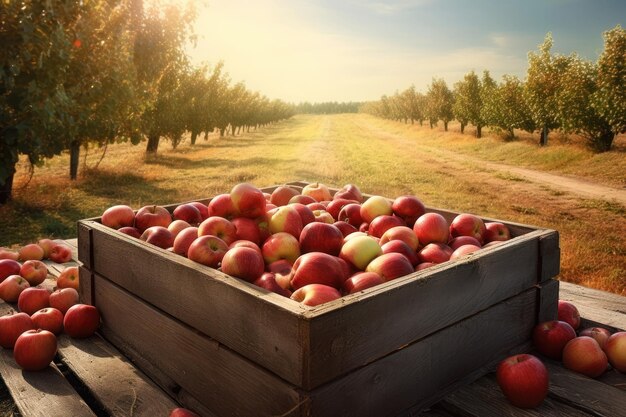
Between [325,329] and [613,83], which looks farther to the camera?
[613,83]

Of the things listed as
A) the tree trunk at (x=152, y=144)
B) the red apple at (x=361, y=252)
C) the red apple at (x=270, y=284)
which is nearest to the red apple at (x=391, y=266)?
the red apple at (x=361, y=252)

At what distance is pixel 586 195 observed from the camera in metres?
12.9

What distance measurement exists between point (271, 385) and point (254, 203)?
3.99ft

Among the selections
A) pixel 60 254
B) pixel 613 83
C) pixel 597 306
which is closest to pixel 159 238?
pixel 60 254

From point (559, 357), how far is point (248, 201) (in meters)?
1.64

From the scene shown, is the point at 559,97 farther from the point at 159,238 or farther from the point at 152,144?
the point at 159,238

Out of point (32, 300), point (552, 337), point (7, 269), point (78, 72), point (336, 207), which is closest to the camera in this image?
point (552, 337)

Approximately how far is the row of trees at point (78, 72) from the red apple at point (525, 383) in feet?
23.3

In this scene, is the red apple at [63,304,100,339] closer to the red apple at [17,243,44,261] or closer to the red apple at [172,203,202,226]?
the red apple at [172,203,202,226]

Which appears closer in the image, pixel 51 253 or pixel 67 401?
pixel 67 401

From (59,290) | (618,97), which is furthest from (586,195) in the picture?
(59,290)

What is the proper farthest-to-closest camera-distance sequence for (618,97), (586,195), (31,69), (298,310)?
(618,97) < (586,195) < (31,69) < (298,310)

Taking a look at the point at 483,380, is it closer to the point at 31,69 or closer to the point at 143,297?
the point at 143,297

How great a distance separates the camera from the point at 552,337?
2.27 metres
